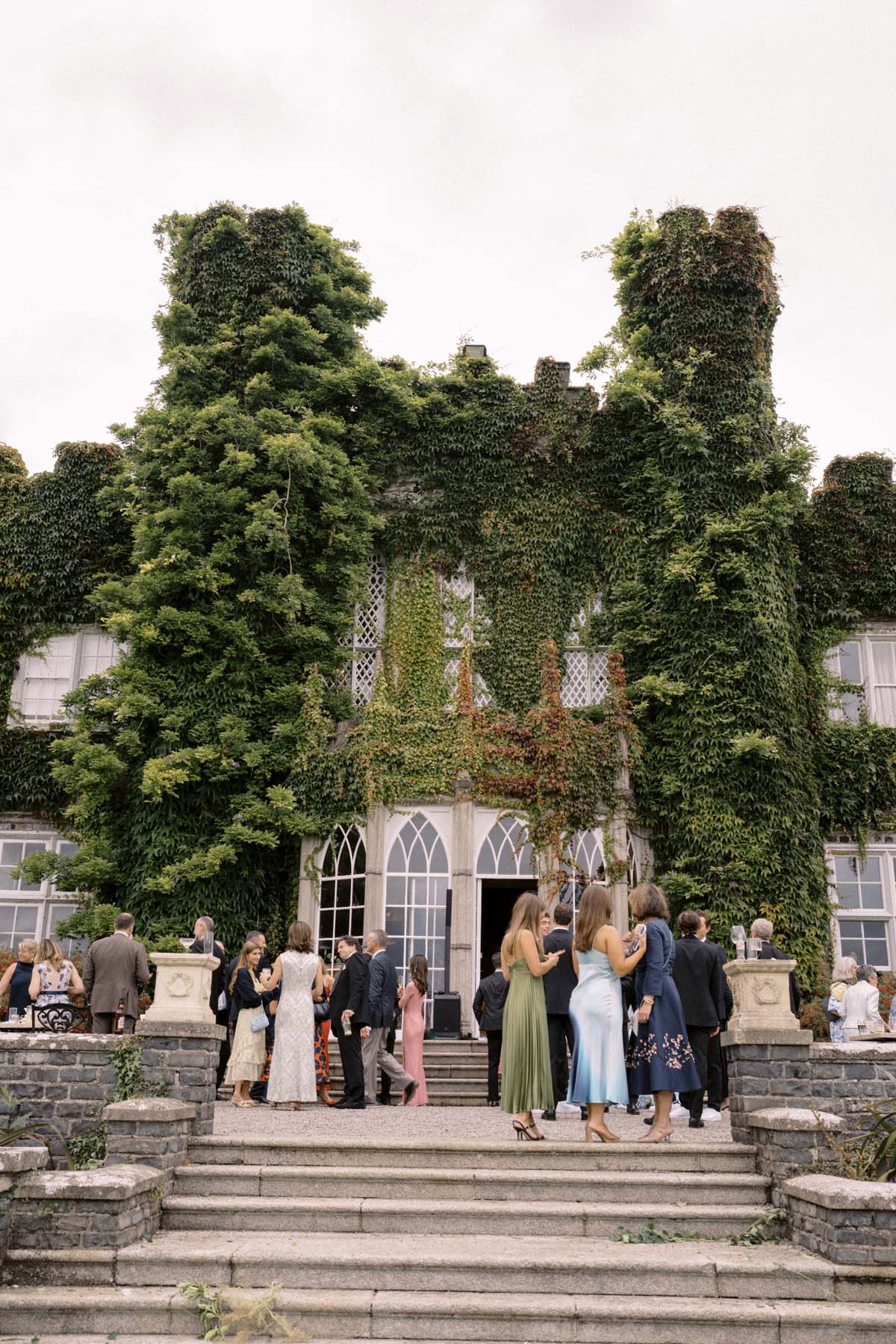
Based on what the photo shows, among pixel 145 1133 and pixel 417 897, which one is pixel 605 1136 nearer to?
pixel 145 1133

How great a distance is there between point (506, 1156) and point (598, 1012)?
1.17 meters

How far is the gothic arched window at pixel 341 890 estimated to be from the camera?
15.5m

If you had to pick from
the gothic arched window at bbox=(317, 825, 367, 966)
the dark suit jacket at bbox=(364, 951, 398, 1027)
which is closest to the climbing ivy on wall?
the gothic arched window at bbox=(317, 825, 367, 966)

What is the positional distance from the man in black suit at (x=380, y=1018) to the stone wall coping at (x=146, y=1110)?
334cm

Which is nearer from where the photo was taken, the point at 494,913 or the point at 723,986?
the point at 723,986

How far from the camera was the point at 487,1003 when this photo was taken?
12.0m

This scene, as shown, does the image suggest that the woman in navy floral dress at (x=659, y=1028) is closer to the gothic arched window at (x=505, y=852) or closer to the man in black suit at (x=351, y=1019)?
the man in black suit at (x=351, y=1019)

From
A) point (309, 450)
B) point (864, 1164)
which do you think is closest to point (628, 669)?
point (309, 450)

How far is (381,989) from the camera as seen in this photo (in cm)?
1166

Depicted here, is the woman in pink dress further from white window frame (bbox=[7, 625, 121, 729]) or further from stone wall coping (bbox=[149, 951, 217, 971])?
white window frame (bbox=[7, 625, 121, 729])

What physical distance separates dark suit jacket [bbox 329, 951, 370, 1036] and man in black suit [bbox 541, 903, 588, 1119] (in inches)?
73.5

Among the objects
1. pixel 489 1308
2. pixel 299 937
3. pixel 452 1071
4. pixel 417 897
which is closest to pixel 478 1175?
pixel 489 1308

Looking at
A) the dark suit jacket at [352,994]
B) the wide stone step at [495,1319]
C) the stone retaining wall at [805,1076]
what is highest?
the dark suit jacket at [352,994]

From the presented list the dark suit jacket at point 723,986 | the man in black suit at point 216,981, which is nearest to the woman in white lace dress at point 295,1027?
the man in black suit at point 216,981
